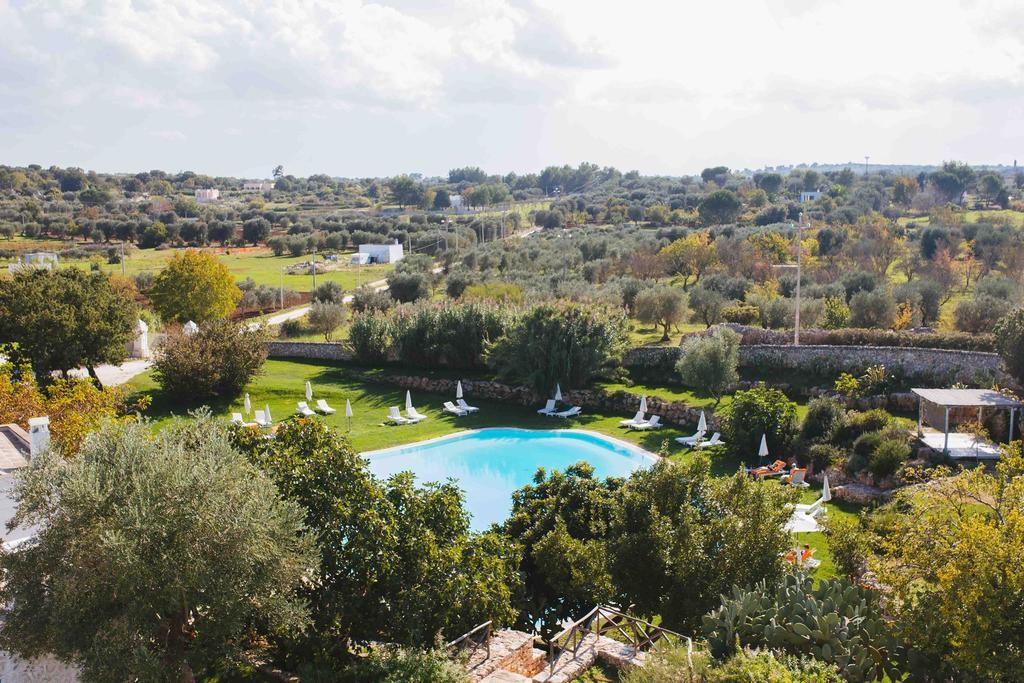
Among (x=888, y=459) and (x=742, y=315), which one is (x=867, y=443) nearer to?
(x=888, y=459)

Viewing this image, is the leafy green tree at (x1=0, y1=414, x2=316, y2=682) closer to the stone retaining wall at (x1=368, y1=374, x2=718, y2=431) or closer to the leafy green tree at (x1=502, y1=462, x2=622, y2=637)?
the leafy green tree at (x1=502, y1=462, x2=622, y2=637)

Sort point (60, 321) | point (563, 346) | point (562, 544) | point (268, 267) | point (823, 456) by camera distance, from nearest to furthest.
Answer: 1. point (562, 544)
2. point (823, 456)
3. point (60, 321)
4. point (563, 346)
5. point (268, 267)

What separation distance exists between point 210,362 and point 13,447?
42.9ft

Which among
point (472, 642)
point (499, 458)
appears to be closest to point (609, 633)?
point (472, 642)

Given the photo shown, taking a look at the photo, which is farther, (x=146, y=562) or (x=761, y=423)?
(x=761, y=423)

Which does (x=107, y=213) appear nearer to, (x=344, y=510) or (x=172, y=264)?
(x=172, y=264)

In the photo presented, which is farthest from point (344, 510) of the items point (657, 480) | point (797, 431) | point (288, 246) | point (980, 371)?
point (288, 246)

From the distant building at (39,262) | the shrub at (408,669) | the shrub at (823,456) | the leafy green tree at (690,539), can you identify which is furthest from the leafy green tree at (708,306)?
the shrub at (408,669)

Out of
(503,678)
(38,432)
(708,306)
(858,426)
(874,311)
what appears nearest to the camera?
(503,678)

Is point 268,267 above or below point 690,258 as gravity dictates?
below

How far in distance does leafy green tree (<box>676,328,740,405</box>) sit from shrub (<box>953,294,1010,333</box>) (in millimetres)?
10938

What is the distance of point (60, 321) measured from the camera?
→ 2744 centimetres

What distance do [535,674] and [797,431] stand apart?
1323 centimetres

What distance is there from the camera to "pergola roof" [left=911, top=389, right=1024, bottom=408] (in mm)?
20045
